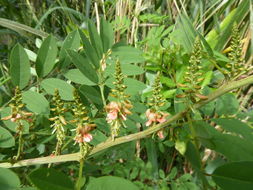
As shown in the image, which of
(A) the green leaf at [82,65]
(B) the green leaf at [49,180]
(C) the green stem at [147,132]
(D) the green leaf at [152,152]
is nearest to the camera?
(B) the green leaf at [49,180]

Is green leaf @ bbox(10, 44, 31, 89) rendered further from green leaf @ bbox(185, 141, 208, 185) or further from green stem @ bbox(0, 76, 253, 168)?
green leaf @ bbox(185, 141, 208, 185)

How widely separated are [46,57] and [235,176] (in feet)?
1.55

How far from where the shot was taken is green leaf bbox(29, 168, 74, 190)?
0.30 metres

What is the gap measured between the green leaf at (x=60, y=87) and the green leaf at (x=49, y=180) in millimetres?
277

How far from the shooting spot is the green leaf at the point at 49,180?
298 millimetres

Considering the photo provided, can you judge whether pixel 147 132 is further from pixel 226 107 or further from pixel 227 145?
pixel 226 107

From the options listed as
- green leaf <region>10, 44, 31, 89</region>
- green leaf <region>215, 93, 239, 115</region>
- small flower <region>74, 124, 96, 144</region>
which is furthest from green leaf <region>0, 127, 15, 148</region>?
green leaf <region>215, 93, 239, 115</region>

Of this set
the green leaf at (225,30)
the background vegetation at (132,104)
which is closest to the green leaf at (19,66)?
the background vegetation at (132,104)

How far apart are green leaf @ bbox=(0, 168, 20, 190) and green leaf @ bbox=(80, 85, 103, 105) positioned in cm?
20

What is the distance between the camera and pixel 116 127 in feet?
1.44

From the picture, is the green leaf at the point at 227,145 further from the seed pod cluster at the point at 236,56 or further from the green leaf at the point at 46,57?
the green leaf at the point at 46,57

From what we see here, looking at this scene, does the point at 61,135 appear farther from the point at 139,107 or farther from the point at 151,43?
the point at 151,43

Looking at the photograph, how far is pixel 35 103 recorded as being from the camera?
1.92 ft

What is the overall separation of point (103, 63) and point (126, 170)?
0.65m
